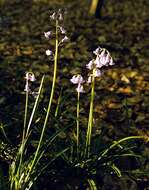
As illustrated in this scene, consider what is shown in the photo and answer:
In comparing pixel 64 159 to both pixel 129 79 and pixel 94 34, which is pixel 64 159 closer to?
pixel 129 79

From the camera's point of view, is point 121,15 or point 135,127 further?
point 121,15

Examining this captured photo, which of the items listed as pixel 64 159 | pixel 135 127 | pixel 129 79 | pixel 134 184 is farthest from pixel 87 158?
pixel 129 79

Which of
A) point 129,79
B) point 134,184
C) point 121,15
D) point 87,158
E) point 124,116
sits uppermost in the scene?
point 121,15

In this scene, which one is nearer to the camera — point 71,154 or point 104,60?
point 104,60

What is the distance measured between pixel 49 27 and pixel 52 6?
118 cm

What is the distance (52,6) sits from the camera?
8938 mm

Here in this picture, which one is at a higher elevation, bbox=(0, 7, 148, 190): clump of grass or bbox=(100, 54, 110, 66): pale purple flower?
bbox=(100, 54, 110, 66): pale purple flower

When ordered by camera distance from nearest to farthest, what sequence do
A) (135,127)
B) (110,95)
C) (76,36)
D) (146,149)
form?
1. (146,149)
2. (135,127)
3. (110,95)
4. (76,36)

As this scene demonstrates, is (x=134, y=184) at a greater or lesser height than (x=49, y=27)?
lesser

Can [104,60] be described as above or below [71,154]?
above

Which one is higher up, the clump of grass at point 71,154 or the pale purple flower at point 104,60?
the pale purple flower at point 104,60

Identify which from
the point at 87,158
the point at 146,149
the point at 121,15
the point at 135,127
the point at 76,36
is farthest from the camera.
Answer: the point at 121,15

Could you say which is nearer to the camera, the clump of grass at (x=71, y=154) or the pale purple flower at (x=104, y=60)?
the pale purple flower at (x=104, y=60)

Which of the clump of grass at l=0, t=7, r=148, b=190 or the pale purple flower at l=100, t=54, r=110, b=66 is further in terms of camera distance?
the clump of grass at l=0, t=7, r=148, b=190
